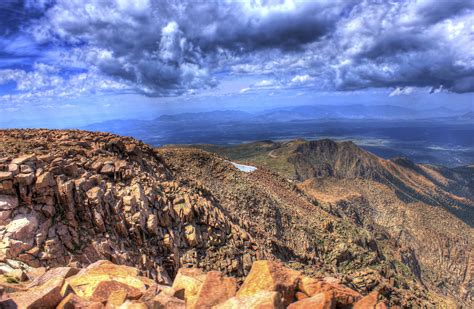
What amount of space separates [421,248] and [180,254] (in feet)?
235

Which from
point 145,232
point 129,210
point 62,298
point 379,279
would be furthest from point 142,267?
point 379,279

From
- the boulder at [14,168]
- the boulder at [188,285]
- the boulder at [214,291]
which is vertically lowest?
the boulder at [188,285]

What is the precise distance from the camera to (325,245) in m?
33.7

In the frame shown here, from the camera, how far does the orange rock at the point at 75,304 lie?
29.9 ft

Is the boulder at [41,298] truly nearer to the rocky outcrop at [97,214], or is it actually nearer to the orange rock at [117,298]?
the orange rock at [117,298]

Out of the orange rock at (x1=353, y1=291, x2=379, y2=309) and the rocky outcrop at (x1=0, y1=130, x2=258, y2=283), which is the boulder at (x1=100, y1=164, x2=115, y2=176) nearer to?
the rocky outcrop at (x1=0, y1=130, x2=258, y2=283)

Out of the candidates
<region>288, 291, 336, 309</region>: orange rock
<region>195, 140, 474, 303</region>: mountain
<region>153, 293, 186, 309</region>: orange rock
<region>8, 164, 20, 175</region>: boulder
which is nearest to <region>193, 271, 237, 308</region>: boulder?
<region>153, 293, 186, 309</region>: orange rock

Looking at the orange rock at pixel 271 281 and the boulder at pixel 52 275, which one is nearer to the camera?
the orange rock at pixel 271 281

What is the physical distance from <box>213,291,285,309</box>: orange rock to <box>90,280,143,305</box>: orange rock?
298 centimetres

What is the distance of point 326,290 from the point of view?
10.9 meters

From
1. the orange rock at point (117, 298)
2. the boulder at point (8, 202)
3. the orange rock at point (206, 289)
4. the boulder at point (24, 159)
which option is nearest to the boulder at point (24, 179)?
the boulder at point (8, 202)

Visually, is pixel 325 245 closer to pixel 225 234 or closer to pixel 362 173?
pixel 225 234

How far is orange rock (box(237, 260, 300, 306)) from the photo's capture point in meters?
10.7

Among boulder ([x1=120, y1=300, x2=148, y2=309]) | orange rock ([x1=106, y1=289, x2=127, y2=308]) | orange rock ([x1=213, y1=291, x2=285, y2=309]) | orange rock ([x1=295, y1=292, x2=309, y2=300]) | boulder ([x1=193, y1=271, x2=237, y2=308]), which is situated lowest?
→ orange rock ([x1=295, y1=292, x2=309, y2=300])
